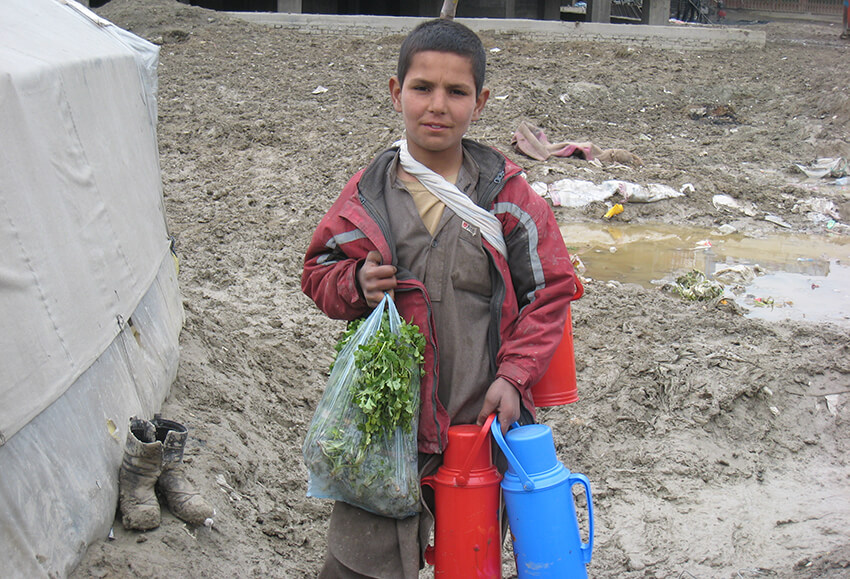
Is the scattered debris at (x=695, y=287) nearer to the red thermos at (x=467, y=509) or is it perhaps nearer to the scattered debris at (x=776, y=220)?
the scattered debris at (x=776, y=220)

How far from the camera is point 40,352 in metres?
2.47

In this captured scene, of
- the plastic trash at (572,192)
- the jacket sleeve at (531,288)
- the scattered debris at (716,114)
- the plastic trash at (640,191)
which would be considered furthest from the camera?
the scattered debris at (716,114)

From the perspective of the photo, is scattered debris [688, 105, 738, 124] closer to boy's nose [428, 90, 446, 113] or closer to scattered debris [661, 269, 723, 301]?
scattered debris [661, 269, 723, 301]

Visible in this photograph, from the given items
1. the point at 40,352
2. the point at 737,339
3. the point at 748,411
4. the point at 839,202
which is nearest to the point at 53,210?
the point at 40,352

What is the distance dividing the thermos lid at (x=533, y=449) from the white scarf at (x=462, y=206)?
1.65 feet

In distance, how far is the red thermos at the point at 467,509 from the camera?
7.08ft

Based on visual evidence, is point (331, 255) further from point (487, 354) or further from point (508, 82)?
point (508, 82)

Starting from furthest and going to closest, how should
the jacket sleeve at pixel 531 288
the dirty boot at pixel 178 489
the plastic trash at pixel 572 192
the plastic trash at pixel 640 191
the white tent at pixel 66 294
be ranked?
the plastic trash at pixel 640 191 < the plastic trash at pixel 572 192 < the dirty boot at pixel 178 489 < the white tent at pixel 66 294 < the jacket sleeve at pixel 531 288

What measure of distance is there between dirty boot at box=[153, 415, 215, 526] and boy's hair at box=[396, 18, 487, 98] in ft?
5.57

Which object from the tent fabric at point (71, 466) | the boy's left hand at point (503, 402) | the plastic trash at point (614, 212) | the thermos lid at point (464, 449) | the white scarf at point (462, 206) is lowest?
the plastic trash at point (614, 212)

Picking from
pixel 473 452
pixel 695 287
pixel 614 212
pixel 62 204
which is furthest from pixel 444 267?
pixel 614 212

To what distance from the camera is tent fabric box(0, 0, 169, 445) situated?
7.89 ft

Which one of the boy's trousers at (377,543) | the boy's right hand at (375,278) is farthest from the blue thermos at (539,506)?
the boy's right hand at (375,278)

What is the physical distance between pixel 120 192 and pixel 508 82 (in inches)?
351
